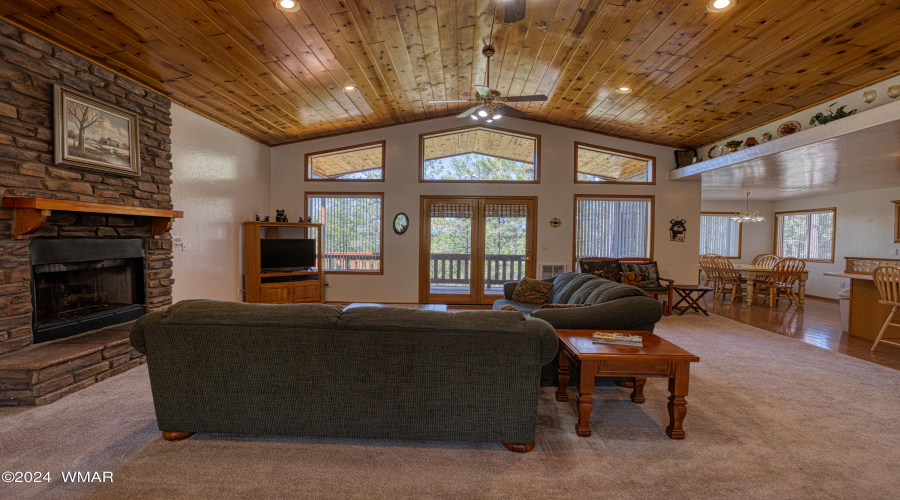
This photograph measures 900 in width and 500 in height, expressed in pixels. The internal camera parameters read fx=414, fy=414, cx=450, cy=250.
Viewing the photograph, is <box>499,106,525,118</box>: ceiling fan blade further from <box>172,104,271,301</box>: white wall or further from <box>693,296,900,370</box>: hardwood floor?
<box>693,296,900,370</box>: hardwood floor

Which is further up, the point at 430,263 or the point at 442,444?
the point at 430,263

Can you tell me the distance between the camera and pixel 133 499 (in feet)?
5.81

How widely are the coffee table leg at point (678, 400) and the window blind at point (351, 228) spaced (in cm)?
519

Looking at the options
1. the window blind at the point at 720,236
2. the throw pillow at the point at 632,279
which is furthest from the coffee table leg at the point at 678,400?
the window blind at the point at 720,236

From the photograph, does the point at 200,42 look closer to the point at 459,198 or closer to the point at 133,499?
the point at 133,499

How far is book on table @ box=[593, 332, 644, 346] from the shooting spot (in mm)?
2495

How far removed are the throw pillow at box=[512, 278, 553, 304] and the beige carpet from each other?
1.85m

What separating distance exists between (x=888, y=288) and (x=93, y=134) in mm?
7839

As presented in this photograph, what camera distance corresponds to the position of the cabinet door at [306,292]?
620cm

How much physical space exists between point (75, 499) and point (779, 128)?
6502 mm

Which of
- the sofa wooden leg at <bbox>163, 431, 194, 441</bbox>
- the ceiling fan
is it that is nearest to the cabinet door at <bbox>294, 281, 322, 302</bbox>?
the ceiling fan

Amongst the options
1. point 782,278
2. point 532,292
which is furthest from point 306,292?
point 782,278

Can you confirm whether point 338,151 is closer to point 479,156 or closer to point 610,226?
point 479,156

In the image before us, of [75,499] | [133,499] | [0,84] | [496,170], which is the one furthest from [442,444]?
[496,170]
